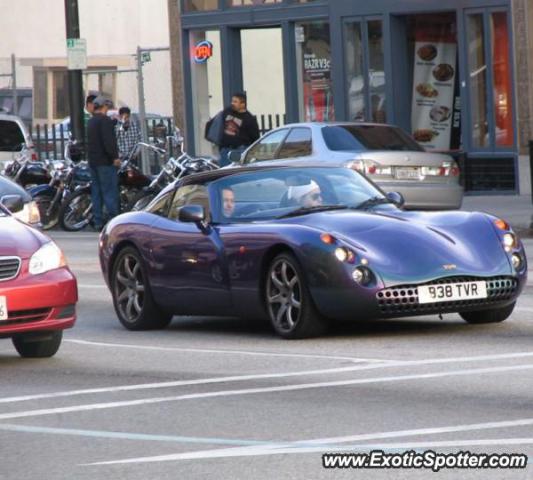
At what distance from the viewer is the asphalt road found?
8422 millimetres

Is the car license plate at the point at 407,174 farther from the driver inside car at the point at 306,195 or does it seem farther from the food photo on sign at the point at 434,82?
the driver inside car at the point at 306,195

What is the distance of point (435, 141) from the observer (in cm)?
3178

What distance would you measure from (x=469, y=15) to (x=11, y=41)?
91.6 ft

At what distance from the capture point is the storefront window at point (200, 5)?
3544 cm

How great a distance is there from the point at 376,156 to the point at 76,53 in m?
9.21

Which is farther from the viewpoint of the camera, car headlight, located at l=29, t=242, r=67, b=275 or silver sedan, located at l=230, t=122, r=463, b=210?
silver sedan, located at l=230, t=122, r=463, b=210

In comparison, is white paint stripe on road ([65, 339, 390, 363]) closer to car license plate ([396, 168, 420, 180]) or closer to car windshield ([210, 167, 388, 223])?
car windshield ([210, 167, 388, 223])

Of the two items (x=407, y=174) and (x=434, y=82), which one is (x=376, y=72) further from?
(x=407, y=174)

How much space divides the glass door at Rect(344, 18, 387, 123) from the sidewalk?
Result: 10.1ft

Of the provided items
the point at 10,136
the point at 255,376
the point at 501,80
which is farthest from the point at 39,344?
the point at 10,136

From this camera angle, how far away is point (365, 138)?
82.0 feet

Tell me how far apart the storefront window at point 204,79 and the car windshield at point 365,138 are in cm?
1063

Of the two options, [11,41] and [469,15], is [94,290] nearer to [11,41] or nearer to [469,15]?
[469,15]

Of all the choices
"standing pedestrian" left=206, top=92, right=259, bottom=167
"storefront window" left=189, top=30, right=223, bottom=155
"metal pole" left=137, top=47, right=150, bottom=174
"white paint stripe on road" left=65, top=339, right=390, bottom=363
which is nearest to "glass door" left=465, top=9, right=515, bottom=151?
"standing pedestrian" left=206, top=92, right=259, bottom=167
